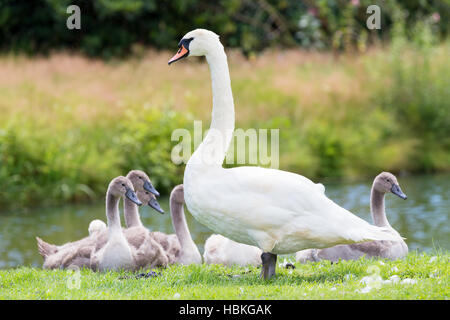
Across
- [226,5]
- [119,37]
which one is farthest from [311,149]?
[119,37]

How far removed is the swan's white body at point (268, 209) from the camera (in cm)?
658

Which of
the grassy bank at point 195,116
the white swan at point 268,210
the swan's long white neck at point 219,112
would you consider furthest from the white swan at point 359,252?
the grassy bank at point 195,116

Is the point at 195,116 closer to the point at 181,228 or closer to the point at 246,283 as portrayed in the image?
the point at 181,228

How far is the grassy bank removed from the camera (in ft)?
55.4

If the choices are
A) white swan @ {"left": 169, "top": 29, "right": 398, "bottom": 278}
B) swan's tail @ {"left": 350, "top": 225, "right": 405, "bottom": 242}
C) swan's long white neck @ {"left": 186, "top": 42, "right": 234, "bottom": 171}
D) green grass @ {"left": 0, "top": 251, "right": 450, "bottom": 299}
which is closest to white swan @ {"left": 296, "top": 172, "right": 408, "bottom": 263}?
green grass @ {"left": 0, "top": 251, "right": 450, "bottom": 299}

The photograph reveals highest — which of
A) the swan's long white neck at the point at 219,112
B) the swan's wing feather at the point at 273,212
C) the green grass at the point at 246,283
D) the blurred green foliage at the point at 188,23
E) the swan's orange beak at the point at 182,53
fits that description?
the blurred green foliage at the point at 188,23

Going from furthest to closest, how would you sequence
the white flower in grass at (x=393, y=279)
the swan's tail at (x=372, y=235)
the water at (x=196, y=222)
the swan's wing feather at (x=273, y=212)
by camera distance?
the water at (x=196, y=222) < the swan's tail at (x=372, y=235) < the swan's wing feather at (x=273, y=212) < the white flower in grass at (x=393, y=279)

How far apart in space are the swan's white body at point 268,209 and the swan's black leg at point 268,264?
0.20 ft

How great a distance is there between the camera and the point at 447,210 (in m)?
14.8

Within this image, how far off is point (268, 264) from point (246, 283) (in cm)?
30

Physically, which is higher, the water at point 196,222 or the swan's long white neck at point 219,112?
the swan's long white neck at point 219,112

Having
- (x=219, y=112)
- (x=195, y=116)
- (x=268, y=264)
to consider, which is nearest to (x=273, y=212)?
(x=268, y=264)

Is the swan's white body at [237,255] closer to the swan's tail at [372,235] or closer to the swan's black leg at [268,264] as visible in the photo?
the swan's black leg at [268,264]
